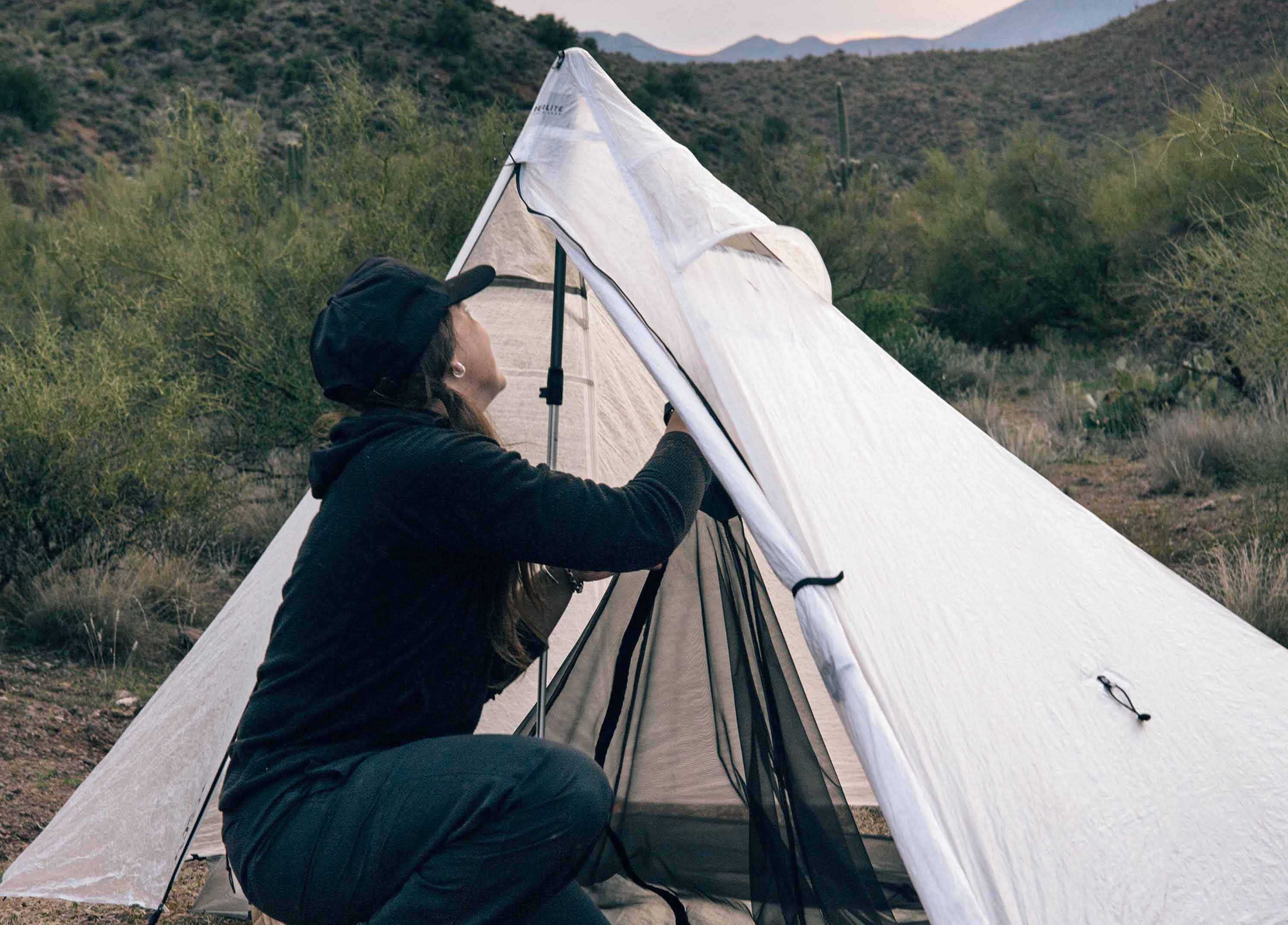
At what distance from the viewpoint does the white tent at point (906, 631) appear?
65.0 inches

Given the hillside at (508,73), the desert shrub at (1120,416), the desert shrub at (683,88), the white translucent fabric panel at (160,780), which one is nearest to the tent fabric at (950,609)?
the white translucent fabric panel at (160,780)

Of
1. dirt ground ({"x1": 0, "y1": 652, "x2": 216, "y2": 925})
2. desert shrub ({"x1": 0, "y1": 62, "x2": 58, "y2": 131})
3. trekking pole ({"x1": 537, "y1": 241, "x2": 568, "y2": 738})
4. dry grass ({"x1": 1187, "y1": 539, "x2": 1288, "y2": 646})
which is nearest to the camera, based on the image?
trekking pole ({"x1": 537, "y1": 241, "x2": 568, "y2": 738})

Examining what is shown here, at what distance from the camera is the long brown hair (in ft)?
6.03

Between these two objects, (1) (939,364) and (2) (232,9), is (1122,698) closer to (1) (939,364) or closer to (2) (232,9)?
(1) (939,364)

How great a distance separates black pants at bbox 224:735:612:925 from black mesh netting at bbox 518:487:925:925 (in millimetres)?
762

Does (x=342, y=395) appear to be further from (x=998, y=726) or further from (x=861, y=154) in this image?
(x=861, y=154)

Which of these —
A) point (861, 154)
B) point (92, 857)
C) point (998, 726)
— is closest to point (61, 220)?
point (92, 857)

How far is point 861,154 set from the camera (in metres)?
29.1

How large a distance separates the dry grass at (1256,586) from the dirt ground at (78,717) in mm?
426

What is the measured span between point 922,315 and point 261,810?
41.0 ft

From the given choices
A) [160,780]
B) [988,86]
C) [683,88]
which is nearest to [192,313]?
[160,780]

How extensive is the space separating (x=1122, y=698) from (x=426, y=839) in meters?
1.18

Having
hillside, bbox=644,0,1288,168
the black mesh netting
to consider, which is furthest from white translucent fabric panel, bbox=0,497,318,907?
hillside, bbox=644,0,1288,168

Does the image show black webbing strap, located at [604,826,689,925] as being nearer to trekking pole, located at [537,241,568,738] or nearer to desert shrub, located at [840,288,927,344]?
trekking pole, located at [537,241,568,738]
